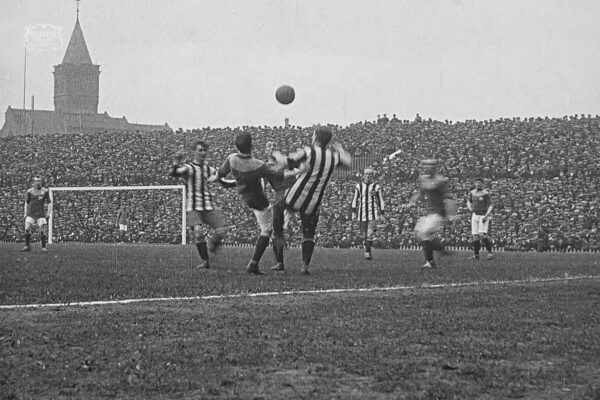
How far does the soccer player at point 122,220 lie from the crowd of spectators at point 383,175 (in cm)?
33

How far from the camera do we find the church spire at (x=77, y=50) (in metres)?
118

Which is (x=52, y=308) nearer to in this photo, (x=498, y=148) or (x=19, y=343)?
(x=19, y=343)

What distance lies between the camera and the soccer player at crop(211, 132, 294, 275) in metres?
12.8

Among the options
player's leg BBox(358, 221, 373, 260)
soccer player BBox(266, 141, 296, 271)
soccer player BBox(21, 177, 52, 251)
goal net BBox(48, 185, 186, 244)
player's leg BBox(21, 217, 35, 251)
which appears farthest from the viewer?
goal net BBox(48, 185, 186, 244)

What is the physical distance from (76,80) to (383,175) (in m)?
101

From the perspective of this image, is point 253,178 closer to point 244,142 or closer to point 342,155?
point 244,142

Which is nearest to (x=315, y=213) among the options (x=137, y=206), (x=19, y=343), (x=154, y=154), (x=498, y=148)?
(x=19, y=343)

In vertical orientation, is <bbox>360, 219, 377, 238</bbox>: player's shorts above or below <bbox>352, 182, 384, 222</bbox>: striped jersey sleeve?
below

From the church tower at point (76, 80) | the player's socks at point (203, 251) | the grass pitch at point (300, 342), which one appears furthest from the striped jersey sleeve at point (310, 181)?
the church tower at point (76, 80)

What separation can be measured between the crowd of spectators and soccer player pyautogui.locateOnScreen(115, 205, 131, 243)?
0.33 meters

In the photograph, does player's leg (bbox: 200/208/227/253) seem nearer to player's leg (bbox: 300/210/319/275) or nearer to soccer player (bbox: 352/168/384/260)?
player's leg (bbox: 300/210/319/275)

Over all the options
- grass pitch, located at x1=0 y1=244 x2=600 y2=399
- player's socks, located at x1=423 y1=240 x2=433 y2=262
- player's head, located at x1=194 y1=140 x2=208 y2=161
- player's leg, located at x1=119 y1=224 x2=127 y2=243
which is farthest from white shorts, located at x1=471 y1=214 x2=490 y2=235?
player's leg, located at x1=119 y1=224 x2=127 y2=243

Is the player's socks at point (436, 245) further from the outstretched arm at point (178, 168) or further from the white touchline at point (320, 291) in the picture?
the outstretched arm at point (178, 168)

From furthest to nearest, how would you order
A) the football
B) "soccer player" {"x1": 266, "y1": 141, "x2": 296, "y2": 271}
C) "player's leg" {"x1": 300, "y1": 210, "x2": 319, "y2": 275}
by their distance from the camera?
1. the football
2. "soccer player" {"x1": 266, "y1": 141, "x2": 296, "y2": 271}
3. "player's leg" {"x1": 300, "y1": 210, "x2": 319, "y2": 275}
